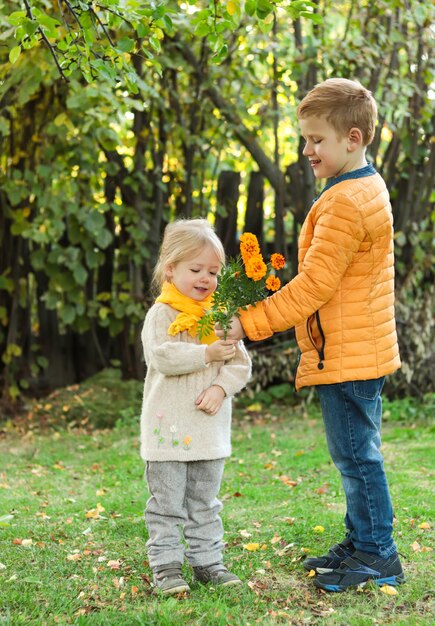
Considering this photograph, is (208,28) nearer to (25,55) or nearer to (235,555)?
(235,555)

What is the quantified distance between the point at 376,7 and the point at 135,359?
342 centimetres

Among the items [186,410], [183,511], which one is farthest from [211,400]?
[183,511]

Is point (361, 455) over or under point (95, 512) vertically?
over

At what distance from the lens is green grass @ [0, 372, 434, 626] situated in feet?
9.10

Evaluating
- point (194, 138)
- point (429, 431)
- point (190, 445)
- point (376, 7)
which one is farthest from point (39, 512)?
point (376, 7)

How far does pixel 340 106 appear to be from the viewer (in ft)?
9.28

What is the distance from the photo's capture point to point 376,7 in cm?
625

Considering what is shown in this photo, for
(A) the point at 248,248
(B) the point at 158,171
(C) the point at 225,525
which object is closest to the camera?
(A) the point at 248,248

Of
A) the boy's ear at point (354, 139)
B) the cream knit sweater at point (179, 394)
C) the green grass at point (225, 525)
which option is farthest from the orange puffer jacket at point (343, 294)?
the green grass at point (225, 525)

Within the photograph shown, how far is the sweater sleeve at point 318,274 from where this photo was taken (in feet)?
9.20

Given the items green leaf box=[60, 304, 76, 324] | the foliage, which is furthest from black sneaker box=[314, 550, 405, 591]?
green leaf box=[60, 304, 76, 324]

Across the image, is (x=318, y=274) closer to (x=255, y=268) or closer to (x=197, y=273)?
(x=255, y=268)

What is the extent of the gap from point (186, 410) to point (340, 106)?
3.84 ft

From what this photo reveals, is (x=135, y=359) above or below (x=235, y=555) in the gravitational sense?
above
